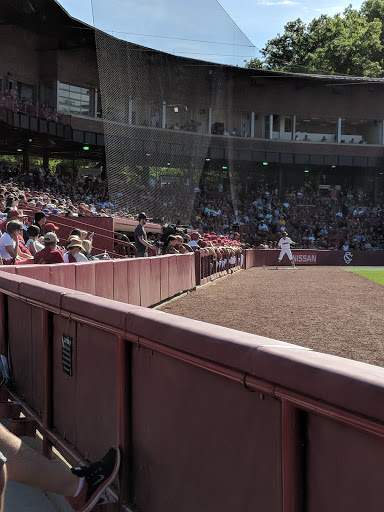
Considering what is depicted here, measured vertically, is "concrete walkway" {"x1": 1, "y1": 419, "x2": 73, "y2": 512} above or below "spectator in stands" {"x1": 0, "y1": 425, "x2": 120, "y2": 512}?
below

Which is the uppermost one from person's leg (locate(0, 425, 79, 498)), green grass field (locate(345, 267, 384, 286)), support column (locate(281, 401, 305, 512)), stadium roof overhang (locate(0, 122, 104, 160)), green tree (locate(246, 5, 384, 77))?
green tree (locate(246, 5, 384, 77))

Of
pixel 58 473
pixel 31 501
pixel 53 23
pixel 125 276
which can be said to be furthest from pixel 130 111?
pixel 58 473

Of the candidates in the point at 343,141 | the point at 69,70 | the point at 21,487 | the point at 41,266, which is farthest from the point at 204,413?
the point at 343,141

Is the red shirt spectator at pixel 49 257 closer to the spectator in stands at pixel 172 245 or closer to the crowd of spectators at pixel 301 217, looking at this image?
the spectator in stands at pixel 172 245

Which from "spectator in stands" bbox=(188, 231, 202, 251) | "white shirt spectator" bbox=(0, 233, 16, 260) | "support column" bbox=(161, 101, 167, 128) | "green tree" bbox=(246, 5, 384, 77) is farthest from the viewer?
"green tree" bbox=(246, 5, 384, 77)

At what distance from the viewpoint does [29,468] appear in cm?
289

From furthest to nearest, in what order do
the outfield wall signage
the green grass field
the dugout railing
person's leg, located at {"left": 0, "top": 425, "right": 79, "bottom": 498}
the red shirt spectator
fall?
the outfield wall signage, the green grass field, the red shirt spectator, person's leg, located at {"left": 0, "top": 425, "right": 79, "bottom": 498}, the dugout railing

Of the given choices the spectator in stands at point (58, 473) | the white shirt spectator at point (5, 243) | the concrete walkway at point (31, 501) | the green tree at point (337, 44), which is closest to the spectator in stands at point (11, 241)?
the white shirt spectator at point (5, 243)

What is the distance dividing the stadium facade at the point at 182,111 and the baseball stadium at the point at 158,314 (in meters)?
0.16

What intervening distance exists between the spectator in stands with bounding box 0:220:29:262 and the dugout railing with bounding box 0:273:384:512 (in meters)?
5.19

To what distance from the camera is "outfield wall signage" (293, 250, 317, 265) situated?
130ft

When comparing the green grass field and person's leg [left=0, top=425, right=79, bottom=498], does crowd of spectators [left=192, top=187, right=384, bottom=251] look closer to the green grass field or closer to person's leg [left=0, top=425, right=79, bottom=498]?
the green grass field

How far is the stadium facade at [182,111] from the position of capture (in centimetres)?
2852

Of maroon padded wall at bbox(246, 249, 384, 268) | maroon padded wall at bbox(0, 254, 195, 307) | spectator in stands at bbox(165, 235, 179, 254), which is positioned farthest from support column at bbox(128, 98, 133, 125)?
maroon padded wall at bbox(246, 249, 384, 268)
